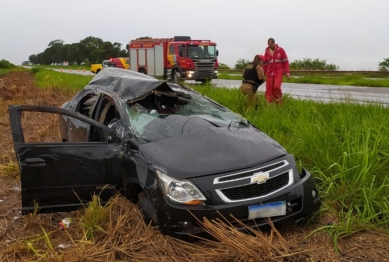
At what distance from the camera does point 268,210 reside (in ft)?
12.4

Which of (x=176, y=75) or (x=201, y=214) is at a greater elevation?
(x=201, y=214)

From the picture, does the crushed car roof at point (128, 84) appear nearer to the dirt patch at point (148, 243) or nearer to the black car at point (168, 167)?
the black car at point (168, 167)

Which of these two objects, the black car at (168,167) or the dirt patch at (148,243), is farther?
the black car at (168,167)

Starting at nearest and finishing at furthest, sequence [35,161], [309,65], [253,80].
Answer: [35,161] < [253,80] < [309,65]

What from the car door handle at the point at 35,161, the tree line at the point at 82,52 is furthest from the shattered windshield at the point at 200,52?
the tree line at the point at 82,52

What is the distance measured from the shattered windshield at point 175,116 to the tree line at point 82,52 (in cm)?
8020

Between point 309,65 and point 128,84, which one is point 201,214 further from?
point 309,65

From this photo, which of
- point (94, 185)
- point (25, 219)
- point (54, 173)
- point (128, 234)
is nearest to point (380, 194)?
point (128, 234)

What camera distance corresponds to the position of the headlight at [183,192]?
367cm

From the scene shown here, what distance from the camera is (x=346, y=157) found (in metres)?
4.91

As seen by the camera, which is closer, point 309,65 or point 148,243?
point 148,243

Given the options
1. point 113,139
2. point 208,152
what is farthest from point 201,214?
point 113,139

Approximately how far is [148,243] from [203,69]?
21629mm

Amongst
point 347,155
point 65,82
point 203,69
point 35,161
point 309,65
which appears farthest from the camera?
point 309,65
